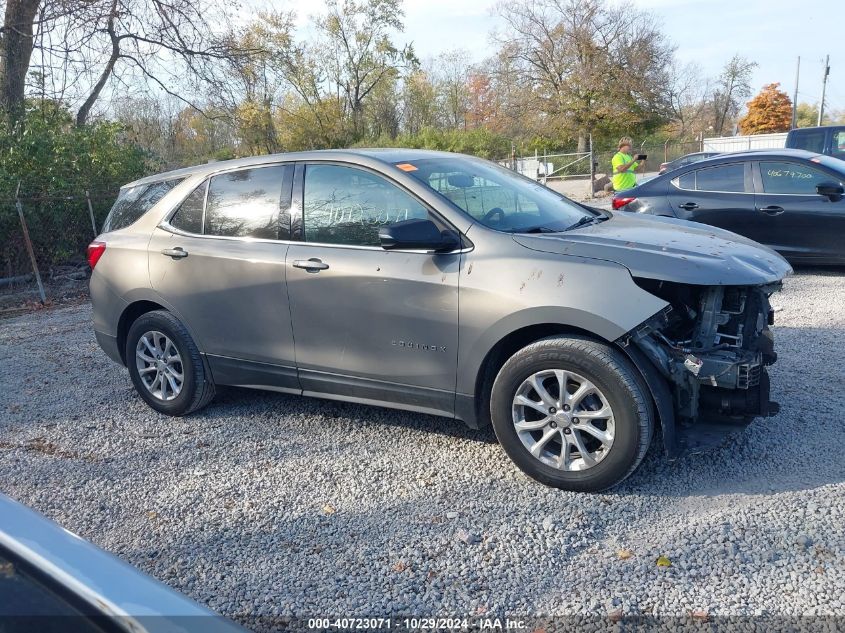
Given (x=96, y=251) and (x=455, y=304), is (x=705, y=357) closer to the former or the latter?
(x=455, y=304)

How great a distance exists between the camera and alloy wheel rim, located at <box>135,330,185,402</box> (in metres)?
5.21

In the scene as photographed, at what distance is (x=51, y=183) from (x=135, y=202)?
7.34m

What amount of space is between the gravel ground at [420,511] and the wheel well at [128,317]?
490 millimetres

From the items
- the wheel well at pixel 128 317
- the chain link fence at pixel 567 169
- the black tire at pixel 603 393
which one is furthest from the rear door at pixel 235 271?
the chain link fence at pixel 567 169

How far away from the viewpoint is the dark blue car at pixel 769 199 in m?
8.20

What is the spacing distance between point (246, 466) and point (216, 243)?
5.02 feet

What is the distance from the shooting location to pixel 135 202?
5613 millimetres

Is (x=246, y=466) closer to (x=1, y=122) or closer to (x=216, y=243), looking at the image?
(x=216, y=243)

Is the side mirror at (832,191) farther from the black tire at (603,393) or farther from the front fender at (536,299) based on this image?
the black tire at (603,393)

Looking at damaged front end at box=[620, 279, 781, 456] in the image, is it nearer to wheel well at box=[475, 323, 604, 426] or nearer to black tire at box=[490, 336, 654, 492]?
black tire at box=[490, 336, 654, 492]

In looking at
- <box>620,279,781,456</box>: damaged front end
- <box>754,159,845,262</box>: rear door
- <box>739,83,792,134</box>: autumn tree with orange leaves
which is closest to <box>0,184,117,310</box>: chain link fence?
<box>620,279,781,456</box>: damaged front end

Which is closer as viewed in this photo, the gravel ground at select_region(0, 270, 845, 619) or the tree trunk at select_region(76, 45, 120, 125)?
the gravel ground at select_region(0, 270, 845, 619)

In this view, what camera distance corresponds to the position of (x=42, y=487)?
430cm

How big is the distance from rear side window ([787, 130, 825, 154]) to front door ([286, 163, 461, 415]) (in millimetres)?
14631
